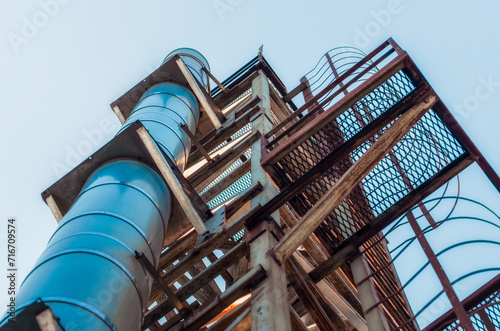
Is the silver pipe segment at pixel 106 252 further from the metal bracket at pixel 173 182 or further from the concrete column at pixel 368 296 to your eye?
the concrete column at pixel 368 296

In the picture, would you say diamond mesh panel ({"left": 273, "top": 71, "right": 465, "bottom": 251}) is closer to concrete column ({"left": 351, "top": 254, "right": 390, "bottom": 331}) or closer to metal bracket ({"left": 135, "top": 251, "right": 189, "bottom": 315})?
concrete column ({"left": 351, "top": 254, "right": 390, "bottom": 331})

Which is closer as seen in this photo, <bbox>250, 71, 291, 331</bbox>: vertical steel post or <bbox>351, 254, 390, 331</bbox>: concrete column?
<bbox>250, 71, 291, 331</bbox>: vertical steel post

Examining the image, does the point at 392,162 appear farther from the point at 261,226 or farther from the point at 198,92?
the point at 198,92

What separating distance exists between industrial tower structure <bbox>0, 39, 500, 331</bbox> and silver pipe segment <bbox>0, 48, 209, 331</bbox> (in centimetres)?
1

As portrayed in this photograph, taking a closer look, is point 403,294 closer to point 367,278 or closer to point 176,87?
point 367,278

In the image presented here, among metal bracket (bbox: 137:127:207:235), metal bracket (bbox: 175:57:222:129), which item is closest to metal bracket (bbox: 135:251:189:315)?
metal bracket (bbox: 137:127:207:235)

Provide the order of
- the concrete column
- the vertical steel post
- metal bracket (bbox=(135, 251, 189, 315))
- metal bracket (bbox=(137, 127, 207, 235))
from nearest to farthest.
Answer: the vertical steel post → metal bracket (bbox=(135, 251, 189, 315)) → the concrete column → metal bracket (bbox=(137, 127, 207, 235))

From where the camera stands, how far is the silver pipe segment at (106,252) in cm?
390

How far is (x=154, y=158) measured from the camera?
601 cm

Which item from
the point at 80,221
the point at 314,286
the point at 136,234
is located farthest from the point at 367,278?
the point at 80,221

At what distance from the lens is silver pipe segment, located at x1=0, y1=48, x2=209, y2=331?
12.8 feet

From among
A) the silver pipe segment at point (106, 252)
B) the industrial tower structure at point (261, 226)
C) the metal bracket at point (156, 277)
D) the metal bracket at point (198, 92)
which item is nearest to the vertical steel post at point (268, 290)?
the industrial tower structure at point (261, 226)

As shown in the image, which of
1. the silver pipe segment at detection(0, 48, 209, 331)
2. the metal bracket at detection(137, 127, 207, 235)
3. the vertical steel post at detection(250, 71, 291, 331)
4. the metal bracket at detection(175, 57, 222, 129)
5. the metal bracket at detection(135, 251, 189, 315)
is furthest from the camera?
the metal bracket at detection(175, 57, 222, 129)

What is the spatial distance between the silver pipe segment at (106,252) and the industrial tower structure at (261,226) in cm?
1
